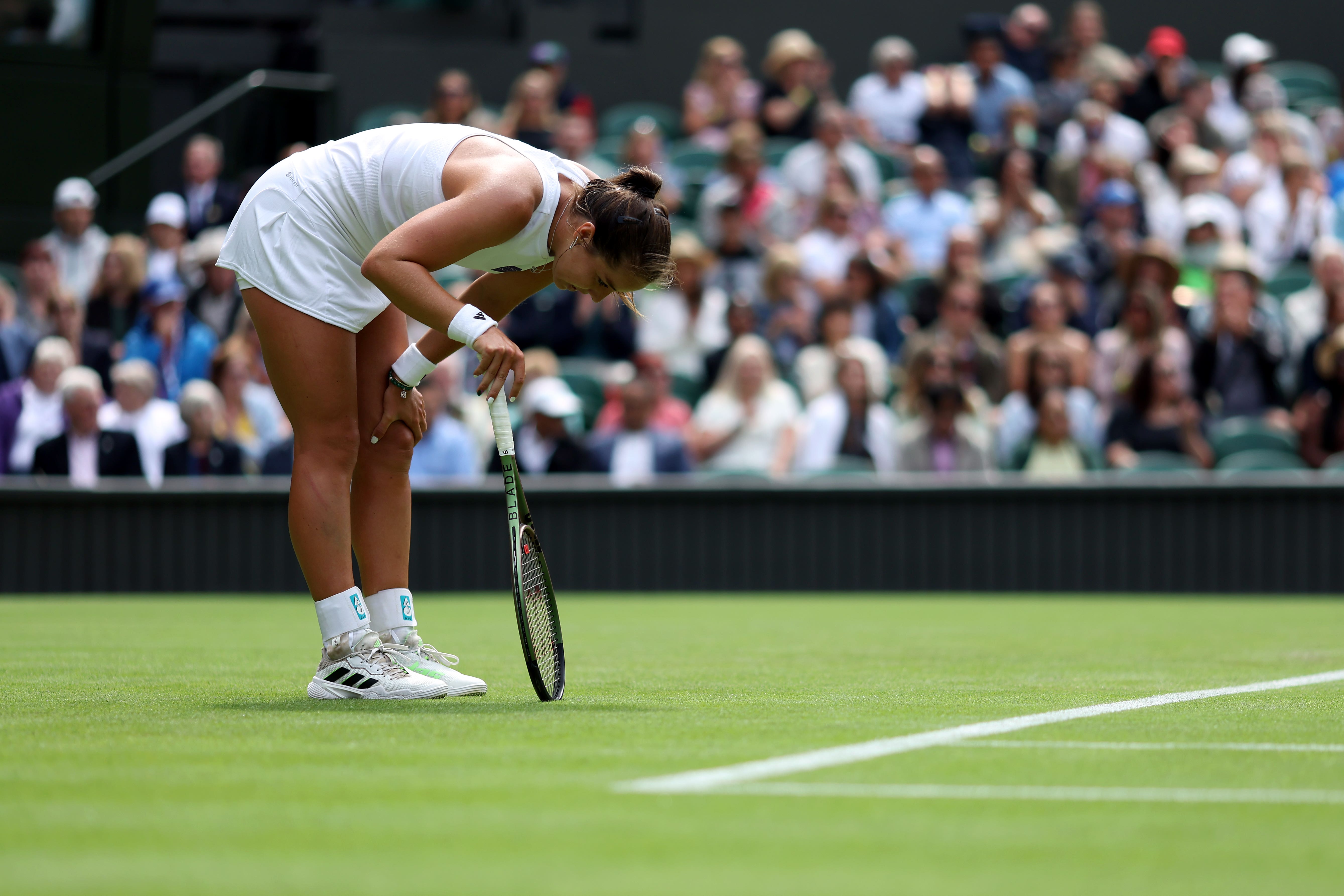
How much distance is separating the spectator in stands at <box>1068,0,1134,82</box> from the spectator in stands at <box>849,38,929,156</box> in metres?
1.42

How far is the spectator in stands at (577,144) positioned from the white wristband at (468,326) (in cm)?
927

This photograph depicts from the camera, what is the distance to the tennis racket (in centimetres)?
450

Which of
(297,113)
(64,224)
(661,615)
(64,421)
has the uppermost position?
(297,113)

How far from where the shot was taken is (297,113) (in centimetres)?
1488

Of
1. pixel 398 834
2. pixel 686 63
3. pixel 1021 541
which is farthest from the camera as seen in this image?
pixel 686 63

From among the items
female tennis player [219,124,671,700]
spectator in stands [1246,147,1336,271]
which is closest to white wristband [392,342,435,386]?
female tennis player [219,124,671,700]

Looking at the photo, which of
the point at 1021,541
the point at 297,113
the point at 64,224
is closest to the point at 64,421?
the point at 64,224

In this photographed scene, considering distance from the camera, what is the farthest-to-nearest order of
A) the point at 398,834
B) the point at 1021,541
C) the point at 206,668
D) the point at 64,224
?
the point at 64,224, the point at 1021,541, the point at 206,668, the point at 398,834

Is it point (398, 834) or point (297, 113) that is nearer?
point (398, 834)

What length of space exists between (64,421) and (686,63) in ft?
25.4

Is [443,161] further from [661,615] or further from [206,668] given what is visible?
[661,615]

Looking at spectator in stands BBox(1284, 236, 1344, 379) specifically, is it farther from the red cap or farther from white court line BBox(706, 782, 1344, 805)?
white court line BBox(706, 782, 1344, 805)

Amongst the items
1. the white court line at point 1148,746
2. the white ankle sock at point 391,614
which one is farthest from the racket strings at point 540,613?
the white court line at point 1148,746

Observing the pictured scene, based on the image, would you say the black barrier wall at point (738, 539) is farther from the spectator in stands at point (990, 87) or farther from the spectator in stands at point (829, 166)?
the spectator in stands at point (990, 87)
